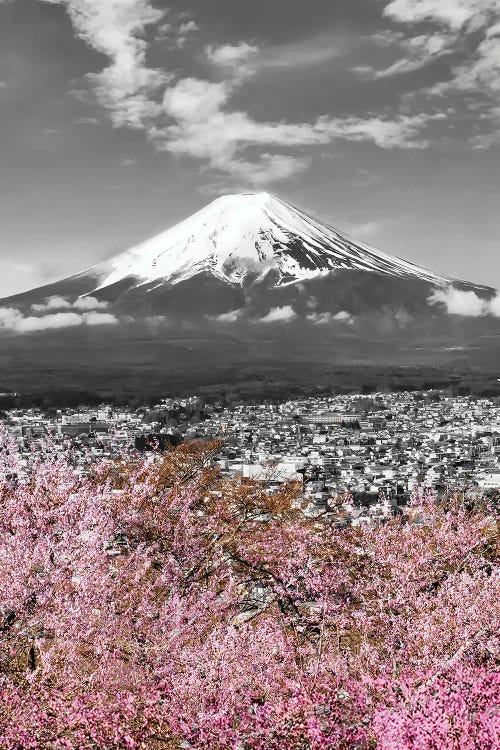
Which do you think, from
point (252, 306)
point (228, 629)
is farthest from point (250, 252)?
point (228, 629)

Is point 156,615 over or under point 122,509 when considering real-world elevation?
under

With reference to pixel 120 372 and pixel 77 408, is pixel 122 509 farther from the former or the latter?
pixel 120 372

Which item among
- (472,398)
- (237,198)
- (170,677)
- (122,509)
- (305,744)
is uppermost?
(237,198)

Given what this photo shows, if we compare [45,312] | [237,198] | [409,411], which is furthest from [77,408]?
[237,198]

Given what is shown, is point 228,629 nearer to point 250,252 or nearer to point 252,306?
point 252,306

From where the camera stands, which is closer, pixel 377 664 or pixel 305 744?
pixel 305 744

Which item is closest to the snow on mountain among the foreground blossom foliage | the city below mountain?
the city below mountain

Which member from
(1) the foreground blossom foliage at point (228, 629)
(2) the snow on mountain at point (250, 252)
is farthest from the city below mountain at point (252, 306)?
(1) the foreground blossom foliage at point (228, 629)

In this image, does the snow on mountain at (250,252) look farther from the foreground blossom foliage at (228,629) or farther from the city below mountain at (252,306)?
the foreground blossom foliage at (228,629)
